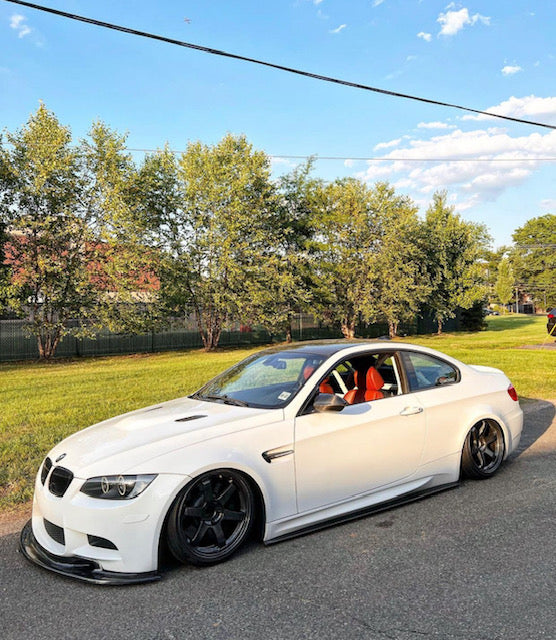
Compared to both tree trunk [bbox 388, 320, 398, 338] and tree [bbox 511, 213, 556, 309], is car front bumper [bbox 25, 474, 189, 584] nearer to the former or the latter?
tree trunk [bbox 388, 320, 398, 338]

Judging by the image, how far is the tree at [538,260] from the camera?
93.1 metres

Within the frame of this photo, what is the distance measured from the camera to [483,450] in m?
5.28

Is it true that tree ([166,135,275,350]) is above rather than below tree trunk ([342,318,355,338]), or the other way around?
above

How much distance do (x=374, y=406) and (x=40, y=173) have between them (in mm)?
22036

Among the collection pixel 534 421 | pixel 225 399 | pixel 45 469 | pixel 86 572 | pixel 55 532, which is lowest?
pixel 534 421

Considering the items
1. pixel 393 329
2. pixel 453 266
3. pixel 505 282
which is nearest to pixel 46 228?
pixel 393 329

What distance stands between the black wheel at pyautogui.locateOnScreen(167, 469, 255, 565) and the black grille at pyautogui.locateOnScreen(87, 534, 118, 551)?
13.6 inches

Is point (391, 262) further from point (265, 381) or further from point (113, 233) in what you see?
point (265, 381)

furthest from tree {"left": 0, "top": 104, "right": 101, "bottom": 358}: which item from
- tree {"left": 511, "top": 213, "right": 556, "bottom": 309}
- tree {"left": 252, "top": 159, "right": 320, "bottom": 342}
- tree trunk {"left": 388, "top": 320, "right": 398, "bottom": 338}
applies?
tree {"left": 511, "top": 213, "right": 556, "bottom": 309}

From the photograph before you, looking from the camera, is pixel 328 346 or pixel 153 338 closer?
pixel 328 346

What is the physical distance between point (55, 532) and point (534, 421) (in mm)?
6973

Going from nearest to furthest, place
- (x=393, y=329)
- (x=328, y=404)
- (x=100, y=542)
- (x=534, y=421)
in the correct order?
(x=100, y=542)
(x=328, y=404)
(x=534, y=421)
(x=393, y=329)

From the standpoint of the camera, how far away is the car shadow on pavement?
6.72 metres

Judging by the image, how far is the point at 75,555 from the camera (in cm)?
336
